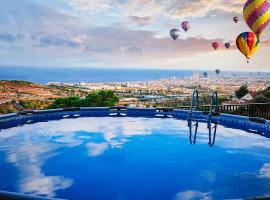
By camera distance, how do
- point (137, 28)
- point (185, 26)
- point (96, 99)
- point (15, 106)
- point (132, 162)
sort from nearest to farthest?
1. point (132, 162)
2. point (15, 106)
3. point (96, 99)
4. point (185, 26)
5. point (137, 28)

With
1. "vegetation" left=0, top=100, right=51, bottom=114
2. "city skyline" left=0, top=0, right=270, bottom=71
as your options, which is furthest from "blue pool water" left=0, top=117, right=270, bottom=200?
"city skyline" left=0, top=0, right=270, bottom=71

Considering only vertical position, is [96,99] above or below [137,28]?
below

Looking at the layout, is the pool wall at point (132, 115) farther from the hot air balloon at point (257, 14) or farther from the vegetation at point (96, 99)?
the hot air balloon at point (257, 14)

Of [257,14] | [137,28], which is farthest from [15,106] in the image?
[137,28]

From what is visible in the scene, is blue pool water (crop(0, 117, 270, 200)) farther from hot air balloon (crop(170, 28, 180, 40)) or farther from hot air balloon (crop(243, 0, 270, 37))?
hot air balloon (crop(170, 28, 180, 40))

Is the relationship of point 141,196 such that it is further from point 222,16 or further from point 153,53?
point 153,53

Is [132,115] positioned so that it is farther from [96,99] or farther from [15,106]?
[96,99]

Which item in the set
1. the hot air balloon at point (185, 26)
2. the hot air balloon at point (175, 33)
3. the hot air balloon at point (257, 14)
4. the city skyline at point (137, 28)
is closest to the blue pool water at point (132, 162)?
the hot air balloon at point (257, 14)
